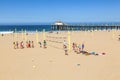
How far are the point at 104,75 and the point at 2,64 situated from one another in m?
6.92

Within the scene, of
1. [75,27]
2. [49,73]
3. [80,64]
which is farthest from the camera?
[75,27]

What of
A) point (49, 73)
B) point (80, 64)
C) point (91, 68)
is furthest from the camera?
point (80, 64)

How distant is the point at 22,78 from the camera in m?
12.0

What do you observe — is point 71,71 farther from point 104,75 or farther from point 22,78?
point 22,78

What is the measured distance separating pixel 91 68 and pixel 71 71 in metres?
1.34

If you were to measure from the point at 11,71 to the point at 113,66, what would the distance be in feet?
Answer: 19.0

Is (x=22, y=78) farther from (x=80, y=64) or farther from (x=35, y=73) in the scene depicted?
(x=80, y=64)

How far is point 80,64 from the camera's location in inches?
604

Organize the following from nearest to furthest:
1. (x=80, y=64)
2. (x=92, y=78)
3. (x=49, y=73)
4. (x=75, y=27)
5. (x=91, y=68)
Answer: (x=92, y=78) < (x=49, y=73) < (x=91, y=68) < (x=80, y=64) < (x=75, y=27)

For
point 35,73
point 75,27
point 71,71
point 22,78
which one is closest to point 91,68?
point 71,71

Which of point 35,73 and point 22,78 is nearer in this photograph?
point 22,78

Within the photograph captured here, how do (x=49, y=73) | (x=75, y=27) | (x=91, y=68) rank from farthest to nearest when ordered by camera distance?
(x=75, y=27), (x=91, y=68), (x=49, y=73)

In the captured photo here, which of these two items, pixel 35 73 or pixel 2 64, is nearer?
pixel 35 73

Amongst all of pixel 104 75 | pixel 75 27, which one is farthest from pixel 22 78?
pixel 75 27
